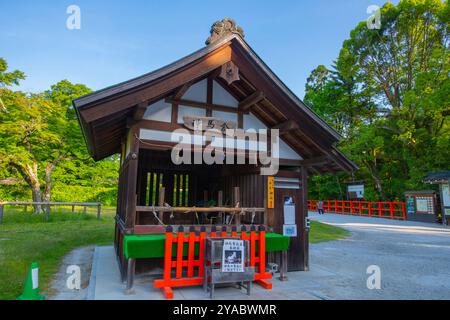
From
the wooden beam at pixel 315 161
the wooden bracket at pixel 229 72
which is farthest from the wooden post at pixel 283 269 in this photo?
the wooden bracket at pixel 229 72

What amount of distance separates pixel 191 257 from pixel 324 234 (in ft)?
38.5

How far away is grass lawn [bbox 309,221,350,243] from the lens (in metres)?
13.7

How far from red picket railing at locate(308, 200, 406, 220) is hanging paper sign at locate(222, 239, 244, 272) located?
2419 centimetres

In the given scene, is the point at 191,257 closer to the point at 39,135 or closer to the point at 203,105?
the point at 203,105

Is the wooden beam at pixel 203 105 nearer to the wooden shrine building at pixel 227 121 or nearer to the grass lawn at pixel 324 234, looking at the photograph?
the wooden shrine building at pixel 227 121

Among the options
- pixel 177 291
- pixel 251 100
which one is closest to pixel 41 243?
pixel 177 291

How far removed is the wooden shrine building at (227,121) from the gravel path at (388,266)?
4.34 ft

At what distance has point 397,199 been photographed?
27859 mm

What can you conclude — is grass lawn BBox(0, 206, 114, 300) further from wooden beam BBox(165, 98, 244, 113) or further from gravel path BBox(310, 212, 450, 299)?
gravel path BBox(310, 212, 450, 299)

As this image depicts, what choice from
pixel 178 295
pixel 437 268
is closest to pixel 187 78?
pixel 178 295

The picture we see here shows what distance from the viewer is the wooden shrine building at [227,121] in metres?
5.43

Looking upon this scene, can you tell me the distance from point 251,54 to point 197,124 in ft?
6.07

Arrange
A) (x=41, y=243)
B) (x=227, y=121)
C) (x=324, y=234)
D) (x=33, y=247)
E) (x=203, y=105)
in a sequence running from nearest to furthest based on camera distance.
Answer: (x=203, y=105)
(x=227, y=121)
(x=33, y=247)
(x=41, y=243)
(x=324, y=234)

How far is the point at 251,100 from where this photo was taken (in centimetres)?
657
